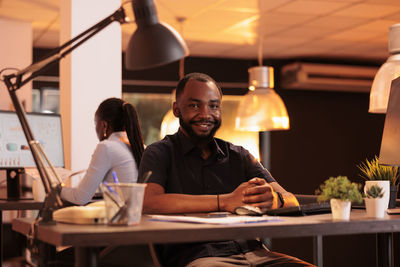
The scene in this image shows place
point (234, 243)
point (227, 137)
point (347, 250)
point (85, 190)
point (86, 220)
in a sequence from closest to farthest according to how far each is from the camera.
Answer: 1. point (86, 220)
2. point (234, 243)
3. point (85, 190)
4. point (347, 250)
5. point (227, 137)

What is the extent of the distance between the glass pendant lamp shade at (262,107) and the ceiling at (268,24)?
0.72 metres

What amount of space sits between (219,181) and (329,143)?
23.0 feet

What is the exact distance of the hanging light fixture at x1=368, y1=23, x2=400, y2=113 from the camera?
290 cm

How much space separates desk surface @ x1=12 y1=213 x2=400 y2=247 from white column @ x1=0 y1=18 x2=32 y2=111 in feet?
14.2

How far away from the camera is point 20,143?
430 cm

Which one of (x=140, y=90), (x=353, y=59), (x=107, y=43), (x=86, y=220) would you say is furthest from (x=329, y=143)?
(x=86, y=220)

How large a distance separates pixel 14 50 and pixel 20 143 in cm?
205

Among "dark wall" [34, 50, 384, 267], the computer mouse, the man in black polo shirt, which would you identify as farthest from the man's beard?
"dark wall" [34, 50, 384, 267]

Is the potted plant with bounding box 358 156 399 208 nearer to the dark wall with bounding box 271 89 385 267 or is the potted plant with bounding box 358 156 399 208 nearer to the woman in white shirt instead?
the woman in white shirt

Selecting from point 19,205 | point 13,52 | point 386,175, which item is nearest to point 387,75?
point 386,175

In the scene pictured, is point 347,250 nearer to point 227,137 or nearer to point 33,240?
point 33,240

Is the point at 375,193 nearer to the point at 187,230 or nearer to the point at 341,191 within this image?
the point at 341,191

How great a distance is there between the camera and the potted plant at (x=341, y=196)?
1.87m

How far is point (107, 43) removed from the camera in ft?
16.1
